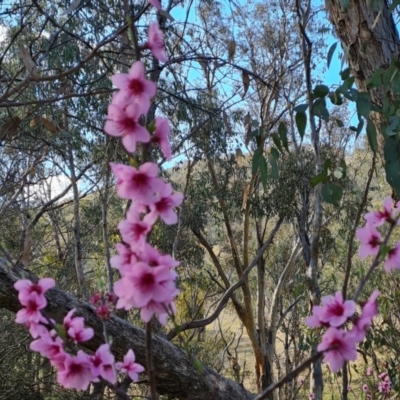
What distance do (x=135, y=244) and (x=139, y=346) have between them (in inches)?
69.2

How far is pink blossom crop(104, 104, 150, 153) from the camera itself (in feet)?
1.57

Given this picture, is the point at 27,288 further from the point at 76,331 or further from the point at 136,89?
the point at 136,89

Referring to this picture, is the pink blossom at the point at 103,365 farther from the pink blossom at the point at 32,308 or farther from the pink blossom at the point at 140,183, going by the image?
the pink blossom at the point at 140,183

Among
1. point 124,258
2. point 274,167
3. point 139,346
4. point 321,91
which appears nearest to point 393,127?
point 321,91

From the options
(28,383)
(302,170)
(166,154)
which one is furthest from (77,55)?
(166,154)

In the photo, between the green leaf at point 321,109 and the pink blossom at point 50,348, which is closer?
the pink blossom at point 50,348

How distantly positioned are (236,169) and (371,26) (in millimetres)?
5156

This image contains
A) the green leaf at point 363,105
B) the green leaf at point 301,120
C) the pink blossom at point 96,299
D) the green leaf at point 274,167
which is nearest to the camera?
the pink blossom at point 96,299

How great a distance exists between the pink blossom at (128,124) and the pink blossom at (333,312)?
0.25 metres

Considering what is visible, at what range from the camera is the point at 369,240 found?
56 centimetres

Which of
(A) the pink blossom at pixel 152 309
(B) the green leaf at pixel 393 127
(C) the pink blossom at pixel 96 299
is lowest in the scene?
(A) the pink blossom at pixel 152 309

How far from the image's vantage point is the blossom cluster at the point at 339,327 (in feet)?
1.54

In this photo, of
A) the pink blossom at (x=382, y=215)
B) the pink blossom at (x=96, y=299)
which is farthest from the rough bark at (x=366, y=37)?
the pink blossom at (x=96, y=299)

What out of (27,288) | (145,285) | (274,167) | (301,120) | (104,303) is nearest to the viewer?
(145,285)
